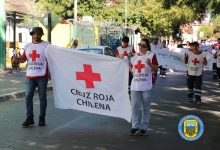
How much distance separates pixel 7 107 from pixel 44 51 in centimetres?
328

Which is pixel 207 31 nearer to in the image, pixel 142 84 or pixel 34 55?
pixel 34 55

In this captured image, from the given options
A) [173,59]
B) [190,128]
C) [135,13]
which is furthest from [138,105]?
[135,13]

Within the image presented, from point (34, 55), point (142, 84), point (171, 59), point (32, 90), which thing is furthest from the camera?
point (171, 59)

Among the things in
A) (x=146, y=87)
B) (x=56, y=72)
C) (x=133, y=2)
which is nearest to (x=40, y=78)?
(x=56, y=72)

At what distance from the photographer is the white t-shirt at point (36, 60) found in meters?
8.87

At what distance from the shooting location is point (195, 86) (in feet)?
42.8

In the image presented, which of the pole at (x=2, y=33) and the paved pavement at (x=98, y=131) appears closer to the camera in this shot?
the paved pavement at (x=98, y=131)

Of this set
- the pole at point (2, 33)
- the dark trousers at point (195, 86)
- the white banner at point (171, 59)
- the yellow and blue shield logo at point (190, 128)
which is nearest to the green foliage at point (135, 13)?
the pole at point (2, 33)

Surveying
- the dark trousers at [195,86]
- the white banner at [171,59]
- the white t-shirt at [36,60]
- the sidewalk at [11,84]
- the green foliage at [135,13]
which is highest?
the green foliage at [135,13]

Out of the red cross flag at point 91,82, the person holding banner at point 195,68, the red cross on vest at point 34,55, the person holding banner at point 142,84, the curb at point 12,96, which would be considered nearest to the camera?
the person holding banner at point 142,84

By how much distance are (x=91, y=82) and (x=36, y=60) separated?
1.24 m

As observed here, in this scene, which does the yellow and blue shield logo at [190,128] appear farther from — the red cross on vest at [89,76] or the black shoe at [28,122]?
the black shoe at [28,122]

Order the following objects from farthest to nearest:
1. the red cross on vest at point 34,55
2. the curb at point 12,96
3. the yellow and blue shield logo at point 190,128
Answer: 1. the curb at point 12,96
2. the red cross on vest at point 34,55
3. the yellow and blue shield logo at point 190,128

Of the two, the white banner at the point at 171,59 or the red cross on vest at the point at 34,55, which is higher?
the red cross on vest at the point at 34,55
